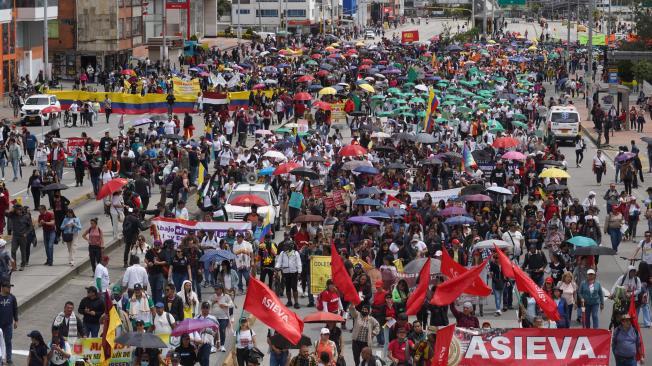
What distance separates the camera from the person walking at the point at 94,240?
2892 cm

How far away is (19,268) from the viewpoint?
3025cm

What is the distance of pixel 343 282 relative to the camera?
2417 cm

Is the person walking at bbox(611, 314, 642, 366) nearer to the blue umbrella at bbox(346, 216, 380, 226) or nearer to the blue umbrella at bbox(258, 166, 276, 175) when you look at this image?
the blue umbrella at bbox(346, 216, 380, 226)

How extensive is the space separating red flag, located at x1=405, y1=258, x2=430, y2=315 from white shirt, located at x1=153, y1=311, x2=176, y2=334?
3.38 meters

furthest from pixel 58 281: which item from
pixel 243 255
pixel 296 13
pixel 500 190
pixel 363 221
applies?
pixel 296 13

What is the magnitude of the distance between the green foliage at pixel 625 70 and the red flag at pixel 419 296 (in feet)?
212

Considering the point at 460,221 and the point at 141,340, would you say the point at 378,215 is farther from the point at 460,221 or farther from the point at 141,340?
the point at 141,340

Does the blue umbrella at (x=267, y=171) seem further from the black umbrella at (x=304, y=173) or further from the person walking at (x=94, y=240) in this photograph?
the person walking at (x=94, y=240)

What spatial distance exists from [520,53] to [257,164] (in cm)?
7187

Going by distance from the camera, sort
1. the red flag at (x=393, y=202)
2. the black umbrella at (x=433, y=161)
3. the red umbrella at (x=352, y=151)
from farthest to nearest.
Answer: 1. the red umbrella at (x=352, y=151)
2. the black umbrella at (x=433, y=161)
3. the red flag at (x=393, y=202)

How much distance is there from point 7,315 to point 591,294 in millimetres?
8744

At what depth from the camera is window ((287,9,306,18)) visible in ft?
539

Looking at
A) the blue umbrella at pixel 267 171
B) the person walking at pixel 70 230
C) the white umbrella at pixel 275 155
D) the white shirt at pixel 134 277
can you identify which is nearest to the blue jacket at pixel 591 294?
the white shirt at pixel 134 277

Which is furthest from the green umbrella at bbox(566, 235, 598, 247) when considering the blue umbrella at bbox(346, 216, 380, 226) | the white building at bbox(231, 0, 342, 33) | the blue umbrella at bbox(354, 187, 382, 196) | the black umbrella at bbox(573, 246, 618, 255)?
the white building at bbox(231, 0, 342, 33)
